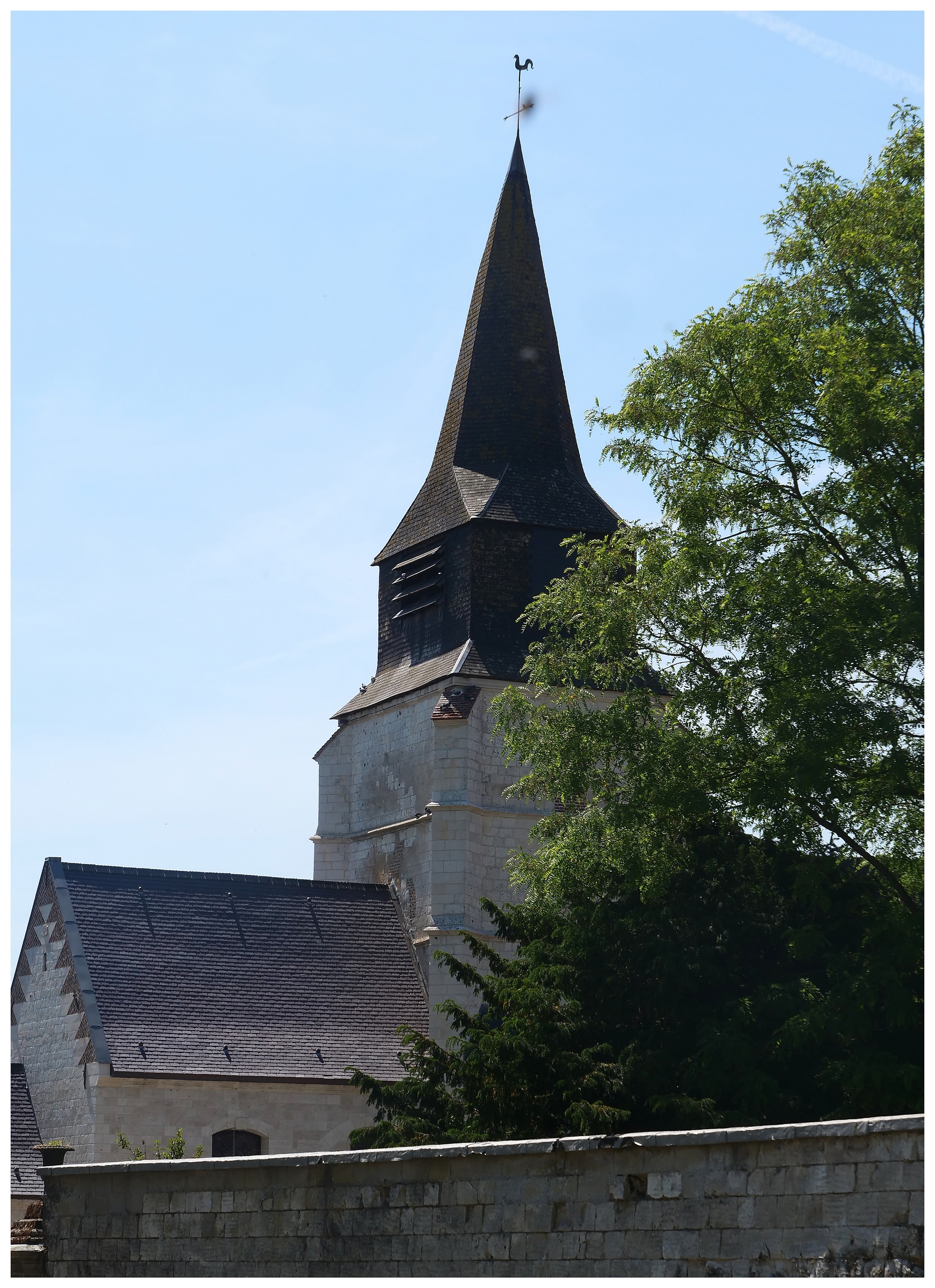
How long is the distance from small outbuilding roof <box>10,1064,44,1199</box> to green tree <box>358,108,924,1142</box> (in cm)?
740

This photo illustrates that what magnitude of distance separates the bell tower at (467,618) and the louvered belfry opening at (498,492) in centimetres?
3

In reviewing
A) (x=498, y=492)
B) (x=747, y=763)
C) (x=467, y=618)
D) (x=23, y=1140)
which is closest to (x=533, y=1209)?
(x=747, y=763)

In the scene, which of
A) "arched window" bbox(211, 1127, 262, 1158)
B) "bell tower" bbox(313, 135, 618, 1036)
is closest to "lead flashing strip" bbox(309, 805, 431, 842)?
"bell tower" bbox(313, 135, 618, 1036)

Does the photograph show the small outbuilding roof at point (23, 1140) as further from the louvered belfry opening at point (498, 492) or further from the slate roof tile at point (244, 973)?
the louvered belfry opening at point (498, 492)

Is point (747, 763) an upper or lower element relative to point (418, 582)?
lower

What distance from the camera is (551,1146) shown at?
10.2 meters

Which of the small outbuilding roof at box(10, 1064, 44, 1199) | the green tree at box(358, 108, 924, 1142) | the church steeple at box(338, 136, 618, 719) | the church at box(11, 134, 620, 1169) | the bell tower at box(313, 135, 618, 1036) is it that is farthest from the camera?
the church steeple at box(338, 136, 618, 719)

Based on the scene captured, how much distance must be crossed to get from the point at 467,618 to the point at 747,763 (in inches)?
535

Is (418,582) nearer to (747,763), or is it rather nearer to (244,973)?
(244,973)

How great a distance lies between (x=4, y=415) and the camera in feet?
32.5

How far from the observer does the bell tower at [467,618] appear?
29.4m

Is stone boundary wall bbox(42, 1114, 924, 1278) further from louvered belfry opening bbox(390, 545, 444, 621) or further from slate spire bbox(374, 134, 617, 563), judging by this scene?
slate spire bbox(374, 134, 617, 563)

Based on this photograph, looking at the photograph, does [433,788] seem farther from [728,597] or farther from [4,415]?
[4,415]

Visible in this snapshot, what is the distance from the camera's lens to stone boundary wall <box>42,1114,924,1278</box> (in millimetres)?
8570
